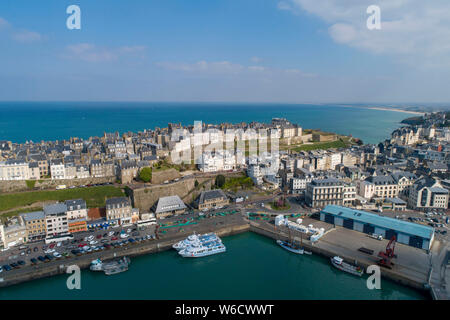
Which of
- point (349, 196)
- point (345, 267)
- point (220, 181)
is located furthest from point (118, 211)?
point (349, 196)

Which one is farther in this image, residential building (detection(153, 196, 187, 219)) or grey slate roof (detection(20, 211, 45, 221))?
residential building (detection(153, 196, 187, 219))

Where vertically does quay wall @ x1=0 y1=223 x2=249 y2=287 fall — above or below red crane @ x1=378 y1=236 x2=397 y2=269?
below

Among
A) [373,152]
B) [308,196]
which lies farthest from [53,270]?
[373,152]

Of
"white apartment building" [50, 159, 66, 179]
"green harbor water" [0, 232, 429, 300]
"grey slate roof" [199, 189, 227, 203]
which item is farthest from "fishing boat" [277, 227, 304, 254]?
"white apartment building" [50, 159, 66, 179]

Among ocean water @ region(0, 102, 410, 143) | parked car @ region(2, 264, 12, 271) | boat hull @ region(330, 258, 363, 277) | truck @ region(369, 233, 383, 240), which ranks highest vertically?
ocean water @ region(0, 102, 410, 143)

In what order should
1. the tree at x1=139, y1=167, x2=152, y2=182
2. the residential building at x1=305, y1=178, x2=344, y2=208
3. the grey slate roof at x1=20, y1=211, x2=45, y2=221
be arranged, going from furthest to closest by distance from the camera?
the tree at x1=139, y1=167, x2=152, y2=182 < the residential building at x1=305, y1=178, x2=344, y2=208 < the grey slate roof at x1=20, y1=211, x2=45, y2=221

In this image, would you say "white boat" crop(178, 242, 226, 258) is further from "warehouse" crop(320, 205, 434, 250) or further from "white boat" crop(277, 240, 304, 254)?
"warehouse" crop(320, 205, 434, 250)

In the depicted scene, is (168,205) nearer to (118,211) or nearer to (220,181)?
(118,211)

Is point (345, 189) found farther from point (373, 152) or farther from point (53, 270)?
point (53, 270)
